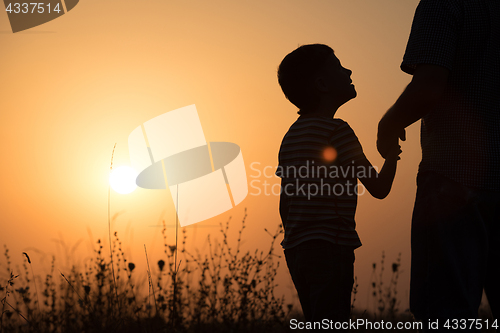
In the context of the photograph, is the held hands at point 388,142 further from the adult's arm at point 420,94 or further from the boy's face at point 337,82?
the boy's face at point 337,82

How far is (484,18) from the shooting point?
5.42 ft

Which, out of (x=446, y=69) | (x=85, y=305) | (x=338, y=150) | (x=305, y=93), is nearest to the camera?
(x=446, y=69)

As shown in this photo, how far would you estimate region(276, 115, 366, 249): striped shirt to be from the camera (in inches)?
79.4

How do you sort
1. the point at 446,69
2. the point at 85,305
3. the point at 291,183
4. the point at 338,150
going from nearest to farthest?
the point at 446,69
the point at 338,150
the point at 291,183
the point at 85,305

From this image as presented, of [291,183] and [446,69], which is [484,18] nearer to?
[446,69]

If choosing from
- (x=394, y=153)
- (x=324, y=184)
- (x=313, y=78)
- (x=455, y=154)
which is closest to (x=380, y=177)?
(x=394, y=153)

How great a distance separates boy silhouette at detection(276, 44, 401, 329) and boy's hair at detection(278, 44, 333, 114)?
0.27 feet

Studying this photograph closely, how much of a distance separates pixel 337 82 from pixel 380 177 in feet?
2.05

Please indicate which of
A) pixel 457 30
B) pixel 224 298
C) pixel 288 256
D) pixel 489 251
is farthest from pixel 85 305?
pixel 457 30

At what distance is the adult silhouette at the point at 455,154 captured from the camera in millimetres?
1571

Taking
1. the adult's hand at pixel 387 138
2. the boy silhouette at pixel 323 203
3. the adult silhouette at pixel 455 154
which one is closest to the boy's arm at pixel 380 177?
the boy silhouette at pixel 323 203

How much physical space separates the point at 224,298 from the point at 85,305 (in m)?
1.23

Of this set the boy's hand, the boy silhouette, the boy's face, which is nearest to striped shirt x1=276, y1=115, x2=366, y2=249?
the boy silhouette

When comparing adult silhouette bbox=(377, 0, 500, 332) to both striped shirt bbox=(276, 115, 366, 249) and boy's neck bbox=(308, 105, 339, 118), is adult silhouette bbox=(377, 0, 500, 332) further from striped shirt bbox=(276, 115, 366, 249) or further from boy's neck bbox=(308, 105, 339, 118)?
boy's neck bbox=(308, 105, 339, 118)
